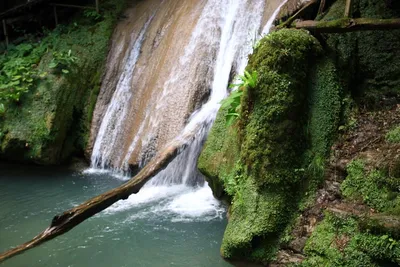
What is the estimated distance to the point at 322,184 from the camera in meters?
5.04

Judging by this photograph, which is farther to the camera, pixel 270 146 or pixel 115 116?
pixel 115 116

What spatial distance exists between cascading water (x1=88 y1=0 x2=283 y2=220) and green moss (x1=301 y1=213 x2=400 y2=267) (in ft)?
7.99

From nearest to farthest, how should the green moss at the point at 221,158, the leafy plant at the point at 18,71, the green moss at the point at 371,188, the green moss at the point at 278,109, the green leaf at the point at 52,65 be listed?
the green moss at the point at 371,188, the green moss at the point at 278,109, the green moss at the point at 221,158, the leafy plant at the point at 18,71, the green leaf at the point at 52,65

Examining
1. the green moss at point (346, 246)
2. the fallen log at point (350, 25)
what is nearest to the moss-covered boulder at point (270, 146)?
the fallen log at point (350, 25)

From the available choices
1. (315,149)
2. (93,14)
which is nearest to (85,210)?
(315,149)

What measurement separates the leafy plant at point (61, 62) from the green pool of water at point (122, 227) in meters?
3.31

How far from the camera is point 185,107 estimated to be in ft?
27.7

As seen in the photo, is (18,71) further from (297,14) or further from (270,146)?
(270,146)

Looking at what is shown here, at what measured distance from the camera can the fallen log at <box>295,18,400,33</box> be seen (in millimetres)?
5102

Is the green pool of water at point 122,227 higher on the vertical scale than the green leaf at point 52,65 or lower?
lower

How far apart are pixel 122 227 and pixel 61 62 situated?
5.77 meters

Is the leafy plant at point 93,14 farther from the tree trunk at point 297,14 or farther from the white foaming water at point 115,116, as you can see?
the tree trunk at point 297,14

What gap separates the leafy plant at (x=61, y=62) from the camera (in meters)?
10.5

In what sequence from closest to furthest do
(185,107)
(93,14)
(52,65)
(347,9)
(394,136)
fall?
(394,136)
(347,9)
(185,107)
(52,65)
(93,14)
